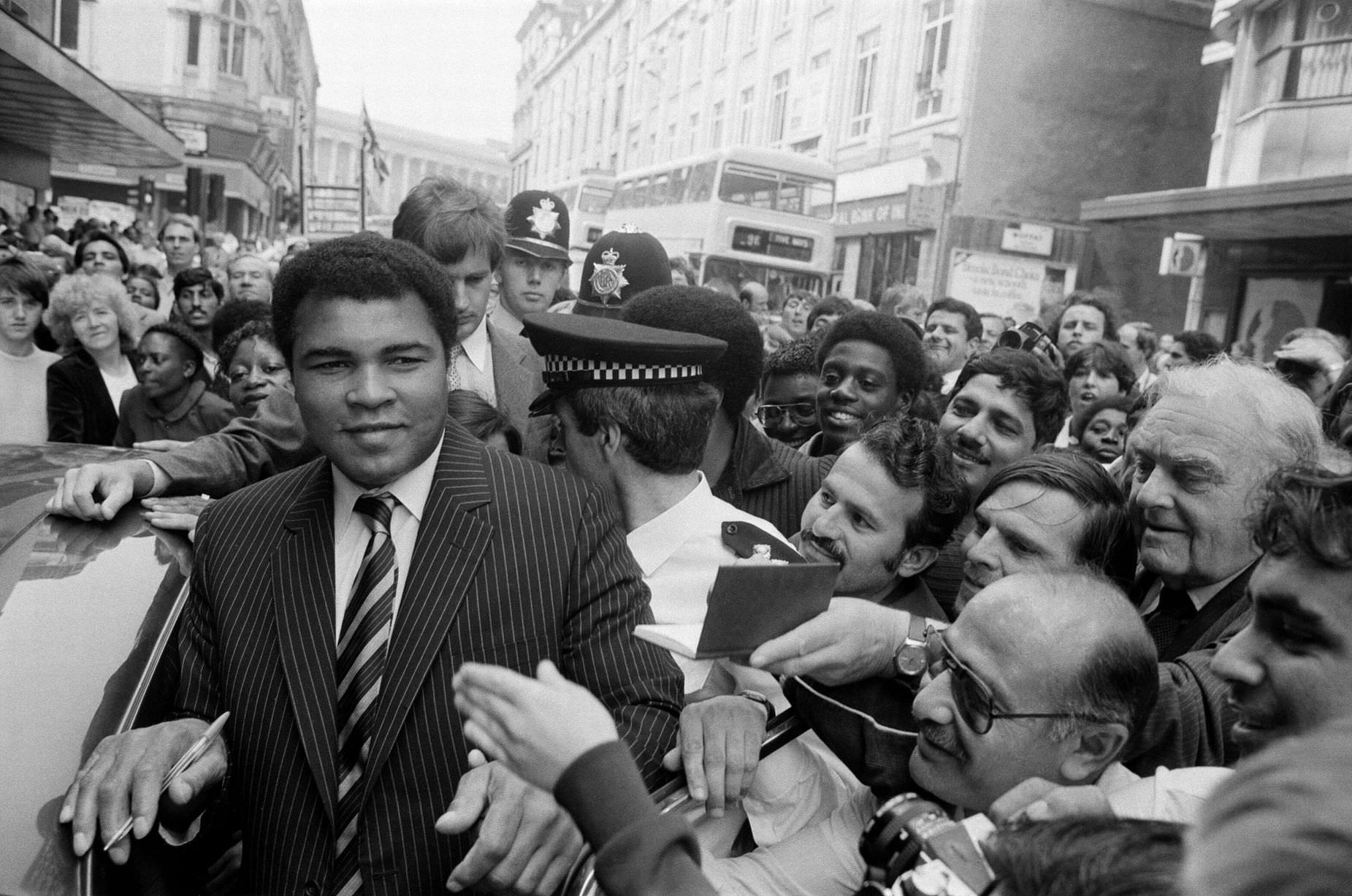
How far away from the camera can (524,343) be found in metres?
4.14

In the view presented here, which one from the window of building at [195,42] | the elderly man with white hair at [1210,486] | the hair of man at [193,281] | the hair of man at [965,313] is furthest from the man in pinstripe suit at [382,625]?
the window of building at [195,42]

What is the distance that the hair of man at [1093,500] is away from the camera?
2.54 metres

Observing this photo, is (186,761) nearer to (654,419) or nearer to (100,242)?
(654,419)

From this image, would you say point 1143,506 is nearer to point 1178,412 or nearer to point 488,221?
point 1178,412

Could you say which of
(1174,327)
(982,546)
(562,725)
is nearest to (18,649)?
(562,725)

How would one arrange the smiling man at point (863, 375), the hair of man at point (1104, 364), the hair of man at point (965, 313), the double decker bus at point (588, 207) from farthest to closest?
the double decker bus at point (588, 207)
the hair of man at point (965, 313)
the hair of man at point (1104, 364)
the smiling man at point (863, 375)

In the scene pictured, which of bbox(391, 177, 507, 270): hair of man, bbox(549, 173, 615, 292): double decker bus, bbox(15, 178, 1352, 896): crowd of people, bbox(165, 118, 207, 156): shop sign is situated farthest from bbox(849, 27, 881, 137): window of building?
bbox(15, 178, 1352, 896): crowd of people

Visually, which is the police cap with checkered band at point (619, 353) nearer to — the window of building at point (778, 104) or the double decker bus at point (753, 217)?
the double decker bus at point (753, 217)

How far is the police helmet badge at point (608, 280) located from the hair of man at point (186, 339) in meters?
1.90

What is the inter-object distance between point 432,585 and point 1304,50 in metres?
17.5

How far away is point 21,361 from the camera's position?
536 centimetres

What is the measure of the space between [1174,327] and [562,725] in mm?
23993

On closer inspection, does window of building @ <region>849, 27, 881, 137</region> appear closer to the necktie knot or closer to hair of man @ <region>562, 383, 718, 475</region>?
hair of man @ <region>562, 383, 718, 475</region>

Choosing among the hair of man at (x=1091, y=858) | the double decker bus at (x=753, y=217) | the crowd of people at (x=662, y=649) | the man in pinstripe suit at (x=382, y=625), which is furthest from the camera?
the double decker bus at (x=753, y=217)
